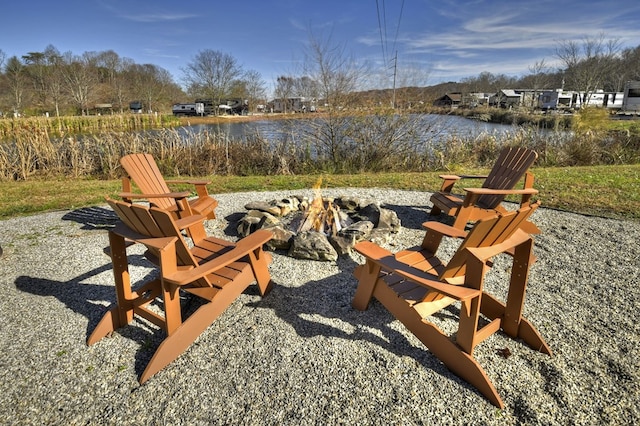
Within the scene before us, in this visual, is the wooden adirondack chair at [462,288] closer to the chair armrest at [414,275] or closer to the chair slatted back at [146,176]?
the chair armrest at [414,275]

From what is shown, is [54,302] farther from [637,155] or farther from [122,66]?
[122,66]

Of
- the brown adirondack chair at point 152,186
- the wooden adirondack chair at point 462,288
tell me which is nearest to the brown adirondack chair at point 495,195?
the wooden adirondack chair at point 462,288

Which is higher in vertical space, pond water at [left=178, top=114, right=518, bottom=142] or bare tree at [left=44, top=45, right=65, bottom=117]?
bare tree at [left=44, top=45, right=65, bottom=117]

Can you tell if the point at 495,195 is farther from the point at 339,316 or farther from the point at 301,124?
the point at 301,124

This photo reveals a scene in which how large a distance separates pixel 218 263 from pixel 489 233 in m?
1.56

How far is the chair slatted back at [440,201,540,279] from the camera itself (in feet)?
5.93

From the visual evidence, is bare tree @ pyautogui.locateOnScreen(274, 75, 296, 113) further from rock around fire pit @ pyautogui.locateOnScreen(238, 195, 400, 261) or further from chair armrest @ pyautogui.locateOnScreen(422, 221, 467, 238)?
chair armrest @ pyautogui.locateOnScreen(422, 221, 467, 238)

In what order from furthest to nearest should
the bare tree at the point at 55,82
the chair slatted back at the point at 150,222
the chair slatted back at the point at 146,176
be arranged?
the bare tree at the point at 55,82
the chair slatted back at the point at 146,176
the chair slatted back at the point at 150,222

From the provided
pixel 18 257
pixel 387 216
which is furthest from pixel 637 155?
pixel 18 257

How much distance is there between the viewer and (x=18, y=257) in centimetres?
362

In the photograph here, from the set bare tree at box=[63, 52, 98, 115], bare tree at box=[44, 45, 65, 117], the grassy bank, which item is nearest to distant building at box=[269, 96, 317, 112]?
the grassy bank

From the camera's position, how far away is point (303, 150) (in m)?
8.53

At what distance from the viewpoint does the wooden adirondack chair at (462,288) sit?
73.2 inches

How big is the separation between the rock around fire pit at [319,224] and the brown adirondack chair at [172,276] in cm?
76
